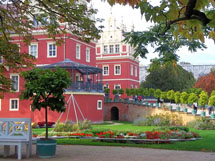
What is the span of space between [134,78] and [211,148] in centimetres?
3981

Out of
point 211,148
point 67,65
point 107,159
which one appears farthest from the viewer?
point 67,65

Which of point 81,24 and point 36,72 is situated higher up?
point 81,24

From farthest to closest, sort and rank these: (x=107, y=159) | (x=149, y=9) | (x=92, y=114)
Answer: (x=92, y=114), (x=107, y=159), (x=149, y=9)

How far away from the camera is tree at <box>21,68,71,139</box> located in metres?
9.75

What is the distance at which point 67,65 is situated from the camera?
30.5m

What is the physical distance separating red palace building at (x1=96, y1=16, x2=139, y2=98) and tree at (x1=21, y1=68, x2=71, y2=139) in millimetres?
38401

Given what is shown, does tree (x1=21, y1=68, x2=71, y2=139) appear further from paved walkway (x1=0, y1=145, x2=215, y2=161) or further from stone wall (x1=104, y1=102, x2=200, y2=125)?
stone wall (x1=104, y1=102, x2=200, y2=125)

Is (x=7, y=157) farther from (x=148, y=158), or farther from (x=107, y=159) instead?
(x=148, y=158)

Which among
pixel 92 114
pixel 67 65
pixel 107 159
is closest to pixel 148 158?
pixel 107 159

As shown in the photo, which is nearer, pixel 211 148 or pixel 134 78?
pixel 211 148

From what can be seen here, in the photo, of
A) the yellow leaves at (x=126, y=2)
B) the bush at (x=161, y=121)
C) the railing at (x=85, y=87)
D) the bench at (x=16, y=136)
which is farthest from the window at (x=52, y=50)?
the yellow leaves at (x=126, y=2)

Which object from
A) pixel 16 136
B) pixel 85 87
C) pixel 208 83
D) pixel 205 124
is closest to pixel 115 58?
pixel 208 83

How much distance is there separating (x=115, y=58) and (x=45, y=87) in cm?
3958

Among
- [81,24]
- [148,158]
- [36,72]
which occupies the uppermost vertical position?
[81,24]
